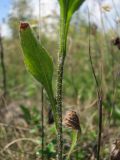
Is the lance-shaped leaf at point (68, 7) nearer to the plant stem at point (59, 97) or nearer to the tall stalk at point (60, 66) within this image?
the tall stalk at point (60, 66)

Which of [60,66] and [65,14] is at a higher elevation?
[65,14]

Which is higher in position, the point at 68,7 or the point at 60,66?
the point at 68,7

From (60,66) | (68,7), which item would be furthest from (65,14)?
(60,66)

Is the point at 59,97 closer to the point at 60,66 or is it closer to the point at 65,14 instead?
the point at 60,66

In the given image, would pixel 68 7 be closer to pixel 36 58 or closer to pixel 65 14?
pixel 65 14

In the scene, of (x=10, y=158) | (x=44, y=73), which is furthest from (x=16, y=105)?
(x=44, y=73)

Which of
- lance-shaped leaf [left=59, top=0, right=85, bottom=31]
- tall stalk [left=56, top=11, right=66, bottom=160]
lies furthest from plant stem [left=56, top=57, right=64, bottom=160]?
lance-shaped leaf [left=59, top=0, right=85, bottom=31]

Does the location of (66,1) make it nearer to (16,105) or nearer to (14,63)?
(16,105)

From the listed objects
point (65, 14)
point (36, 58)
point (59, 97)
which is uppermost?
point (65, 14)

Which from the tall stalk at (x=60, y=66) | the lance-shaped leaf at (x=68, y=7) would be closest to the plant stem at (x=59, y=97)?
the tall stalk at (x=60, y=66)
